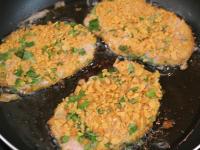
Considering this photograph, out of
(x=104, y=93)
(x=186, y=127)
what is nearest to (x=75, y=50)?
(x=104, y=93)

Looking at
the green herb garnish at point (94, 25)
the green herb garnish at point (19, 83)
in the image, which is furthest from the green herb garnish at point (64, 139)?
the green herb garnish at point (94, 25)

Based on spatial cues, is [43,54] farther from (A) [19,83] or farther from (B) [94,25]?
(B) [94,25]

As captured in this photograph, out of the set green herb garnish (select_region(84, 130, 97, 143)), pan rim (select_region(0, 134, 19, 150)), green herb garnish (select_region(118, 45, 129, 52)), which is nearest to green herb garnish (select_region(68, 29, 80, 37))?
green herb garnish (select_region(118, 45, 129, 52))

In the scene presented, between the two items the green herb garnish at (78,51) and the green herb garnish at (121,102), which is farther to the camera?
the green herb garnish at (78,51)

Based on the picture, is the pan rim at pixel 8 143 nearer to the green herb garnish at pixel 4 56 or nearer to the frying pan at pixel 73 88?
the frying pan at pixel 73 88

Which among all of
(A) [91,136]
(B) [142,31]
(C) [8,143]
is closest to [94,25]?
(B) [142,31]

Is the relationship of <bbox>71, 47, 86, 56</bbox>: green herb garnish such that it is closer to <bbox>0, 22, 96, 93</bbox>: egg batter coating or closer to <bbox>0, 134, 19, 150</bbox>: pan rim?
<bbox>0, 22, 96, 93</bbox>: egg batter coating
